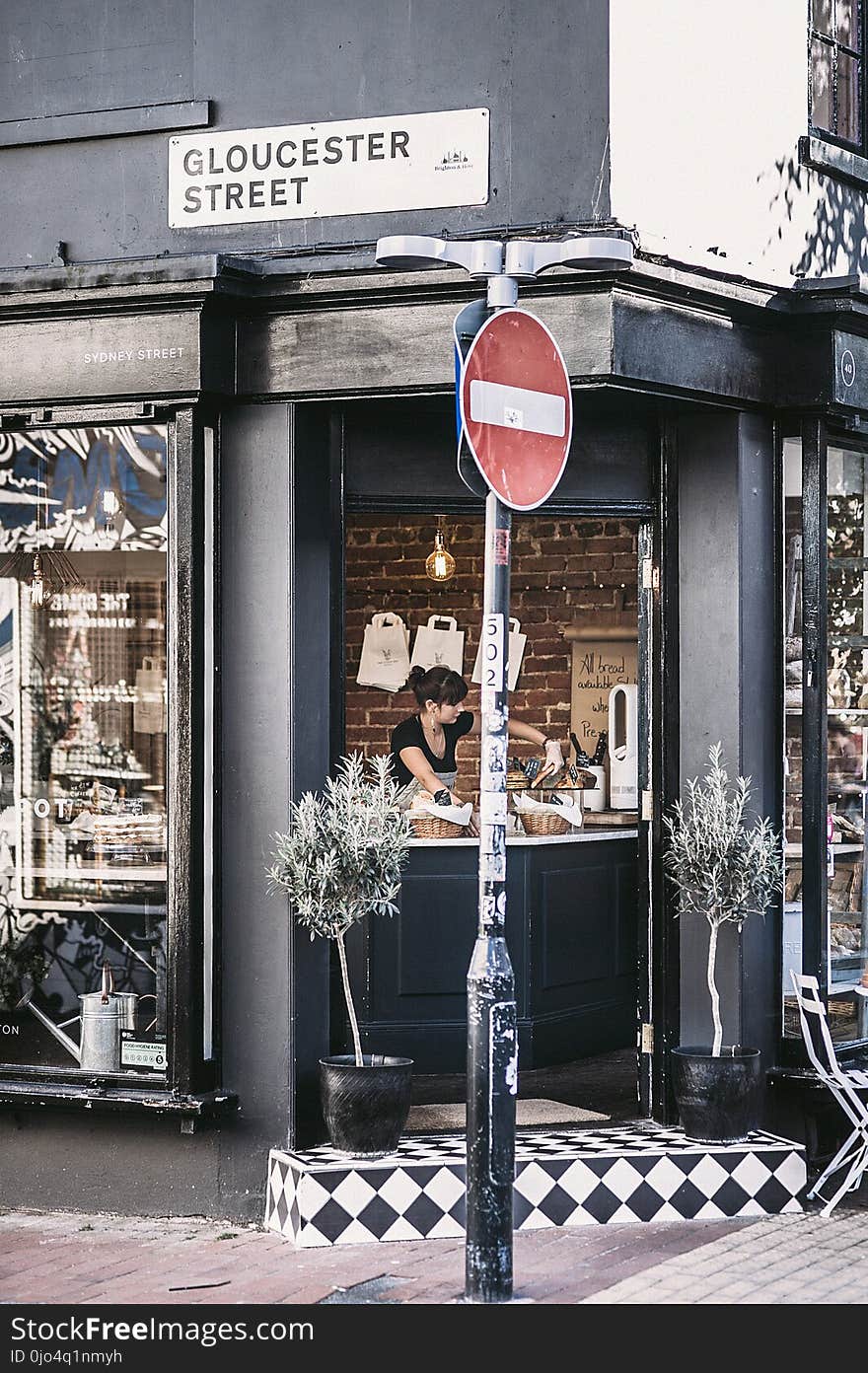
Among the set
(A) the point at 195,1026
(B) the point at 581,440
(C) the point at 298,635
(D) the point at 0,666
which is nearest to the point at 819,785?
(B) the point at 581,440

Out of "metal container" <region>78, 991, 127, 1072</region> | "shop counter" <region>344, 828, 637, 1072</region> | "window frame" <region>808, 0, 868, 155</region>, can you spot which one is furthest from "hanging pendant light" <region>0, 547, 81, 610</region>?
"window frame" <region>808, 0, 868, 155</region>

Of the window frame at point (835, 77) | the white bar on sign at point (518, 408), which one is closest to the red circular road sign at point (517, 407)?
the white bar on sign at point (518, 408)

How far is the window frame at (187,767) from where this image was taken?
756 centimetres

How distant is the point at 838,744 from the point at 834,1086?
5.65 ft

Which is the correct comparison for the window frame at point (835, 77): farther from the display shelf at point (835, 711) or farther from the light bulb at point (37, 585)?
the light bulb at point (37, 585)

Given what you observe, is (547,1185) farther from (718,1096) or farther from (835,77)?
(835,77)

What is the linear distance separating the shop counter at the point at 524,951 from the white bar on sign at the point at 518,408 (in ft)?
11.4

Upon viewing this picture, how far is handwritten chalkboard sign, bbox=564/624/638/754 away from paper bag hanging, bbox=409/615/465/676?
0.74 metres

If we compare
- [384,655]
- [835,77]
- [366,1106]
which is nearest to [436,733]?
[384,655]

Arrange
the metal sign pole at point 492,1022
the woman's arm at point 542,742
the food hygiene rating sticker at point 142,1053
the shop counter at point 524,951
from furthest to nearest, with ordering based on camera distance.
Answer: the woman's arm at point 542,742 → the shop counter at point 524,951 → the food hygiene rating sticker at point 142,1053 → the metal sign pole at point 492,1022

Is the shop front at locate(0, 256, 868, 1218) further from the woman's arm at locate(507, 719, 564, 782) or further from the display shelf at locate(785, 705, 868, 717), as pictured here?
the woman's arm at locate(507, 719, 564, 782)

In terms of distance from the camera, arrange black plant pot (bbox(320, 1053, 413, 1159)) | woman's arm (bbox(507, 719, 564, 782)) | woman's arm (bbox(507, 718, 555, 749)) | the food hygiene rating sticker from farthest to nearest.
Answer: woman's arm (bbox(507, 718, 555, 749)) → woman's arm (bbox(507, 719, 564, 782)) → the food hygiene rating sticker → black plant pot (bbox(320, 1053, 413, 1159))

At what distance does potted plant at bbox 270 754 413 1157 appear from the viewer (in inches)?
283
